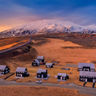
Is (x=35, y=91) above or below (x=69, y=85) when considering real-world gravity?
below

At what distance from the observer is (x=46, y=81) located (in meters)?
42.2

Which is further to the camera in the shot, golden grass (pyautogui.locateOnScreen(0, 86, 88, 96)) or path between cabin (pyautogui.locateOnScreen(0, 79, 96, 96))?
path between cabin (pyautogui.locateOnScreen(0, 79, 96, 96))

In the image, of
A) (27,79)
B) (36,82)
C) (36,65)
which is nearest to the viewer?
(36,82)

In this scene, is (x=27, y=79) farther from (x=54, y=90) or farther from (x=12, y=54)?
(x=12, y=54)

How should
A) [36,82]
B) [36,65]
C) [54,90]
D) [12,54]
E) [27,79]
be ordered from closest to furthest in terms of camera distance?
[54,90]
[36,82]
[27,79]
[36,65]
[12,54]

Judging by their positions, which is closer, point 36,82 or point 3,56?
point 36,82

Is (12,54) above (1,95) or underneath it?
above

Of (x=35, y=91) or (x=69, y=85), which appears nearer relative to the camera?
(x=35, y=91)

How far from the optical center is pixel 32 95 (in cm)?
3303

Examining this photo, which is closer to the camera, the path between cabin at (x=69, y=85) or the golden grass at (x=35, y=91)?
the golden grass at (x=35, y=91)

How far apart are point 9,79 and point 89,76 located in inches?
1102

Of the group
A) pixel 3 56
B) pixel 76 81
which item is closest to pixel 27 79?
pixel 76 81

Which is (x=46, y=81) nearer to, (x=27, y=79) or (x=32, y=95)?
(x=27, y=79)

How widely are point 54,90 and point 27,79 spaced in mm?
12753
